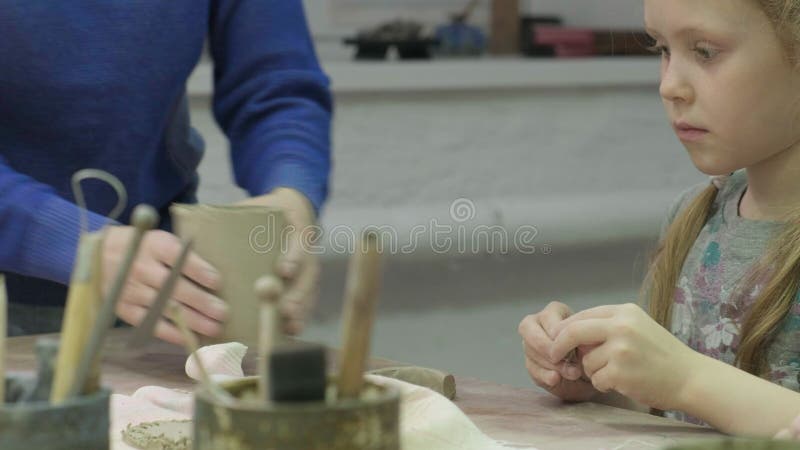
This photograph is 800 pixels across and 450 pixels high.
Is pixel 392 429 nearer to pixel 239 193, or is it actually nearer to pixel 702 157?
pixel 702 157

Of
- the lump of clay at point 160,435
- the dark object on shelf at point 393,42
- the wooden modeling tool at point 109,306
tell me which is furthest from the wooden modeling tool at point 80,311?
the dark object on shelf at point 393,42

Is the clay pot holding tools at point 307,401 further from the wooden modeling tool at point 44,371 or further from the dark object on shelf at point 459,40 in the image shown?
the dark object on shelf at point 459,40

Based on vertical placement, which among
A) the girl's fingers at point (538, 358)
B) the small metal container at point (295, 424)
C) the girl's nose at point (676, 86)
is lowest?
the small metal container at point (295, 424)

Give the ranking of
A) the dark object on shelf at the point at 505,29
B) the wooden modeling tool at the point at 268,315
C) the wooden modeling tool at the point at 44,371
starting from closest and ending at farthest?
the wooden modeling tool at the point at 268,315, the wooden modeling tool at the point at 44,371, the dark object on shelf at the point at 505,29

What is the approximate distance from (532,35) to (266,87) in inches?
107

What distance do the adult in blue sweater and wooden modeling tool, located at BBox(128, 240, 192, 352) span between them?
0.45 metres

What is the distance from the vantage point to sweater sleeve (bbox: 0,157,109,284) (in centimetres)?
144

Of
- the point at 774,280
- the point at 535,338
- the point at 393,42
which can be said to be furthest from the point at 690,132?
the point at 393,42

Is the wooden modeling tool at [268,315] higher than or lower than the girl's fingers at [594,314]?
lower

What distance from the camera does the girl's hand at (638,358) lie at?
1149mm

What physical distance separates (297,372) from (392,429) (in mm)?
81

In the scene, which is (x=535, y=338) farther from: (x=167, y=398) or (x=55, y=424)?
(x=55, y=424)

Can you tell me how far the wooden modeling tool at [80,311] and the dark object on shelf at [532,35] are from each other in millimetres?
3678

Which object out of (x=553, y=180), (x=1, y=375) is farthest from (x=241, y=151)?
(x=553, y=180)
